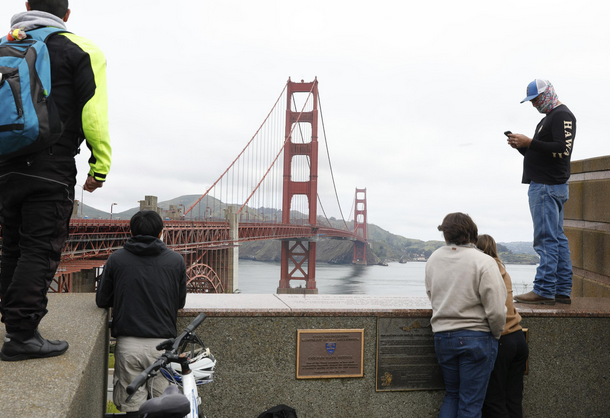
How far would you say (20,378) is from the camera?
153cm

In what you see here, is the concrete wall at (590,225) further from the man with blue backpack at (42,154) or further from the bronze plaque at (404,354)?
the man with blue backpack at (42,154)

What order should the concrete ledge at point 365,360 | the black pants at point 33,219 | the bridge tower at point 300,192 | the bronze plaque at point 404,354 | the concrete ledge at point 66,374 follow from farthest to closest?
the bridge tower at point 300,192
the bronze plaque at point 404,354
the concrete ledge at point 365,360
the black pants at point 33,219
the concrete ledge at point 66,374

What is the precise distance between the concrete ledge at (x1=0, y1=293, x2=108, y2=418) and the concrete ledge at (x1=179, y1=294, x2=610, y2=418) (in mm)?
547

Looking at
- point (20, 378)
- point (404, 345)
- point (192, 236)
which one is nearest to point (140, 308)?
point (20, 378)

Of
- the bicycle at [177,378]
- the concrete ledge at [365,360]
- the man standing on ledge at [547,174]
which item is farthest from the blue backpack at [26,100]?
the man standing on ledge at [547,174]

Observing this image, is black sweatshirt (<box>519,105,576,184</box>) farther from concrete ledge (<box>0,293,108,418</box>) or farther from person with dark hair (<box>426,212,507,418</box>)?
concrete ledge (<box>0,293,108,418</box>)

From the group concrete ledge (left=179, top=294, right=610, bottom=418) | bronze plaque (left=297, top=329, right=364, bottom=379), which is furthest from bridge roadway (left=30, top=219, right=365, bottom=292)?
bronze plaque (left=297, top=329, right=364, bottom=379)

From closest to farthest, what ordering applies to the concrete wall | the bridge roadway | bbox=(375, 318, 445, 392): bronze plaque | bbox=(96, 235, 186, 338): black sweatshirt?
1. bbox=(96, 235, 186, 338): black sweatshirt
2. bbox=(375, 318, 445, 392): bronze plaque
3. the concrete wall
4. the bridge roadway

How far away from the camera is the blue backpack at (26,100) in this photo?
1555 millimetres

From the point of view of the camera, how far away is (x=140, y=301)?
2.21m

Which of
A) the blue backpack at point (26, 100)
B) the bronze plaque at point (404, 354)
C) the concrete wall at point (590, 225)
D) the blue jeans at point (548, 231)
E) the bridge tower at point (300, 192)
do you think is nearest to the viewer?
the blue backpack at point (26, 100)

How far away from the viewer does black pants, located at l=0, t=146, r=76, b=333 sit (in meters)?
1.68

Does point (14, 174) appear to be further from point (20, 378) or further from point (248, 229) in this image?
point (248, 229)

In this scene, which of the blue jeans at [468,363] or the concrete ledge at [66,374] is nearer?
the concrete ledge at [66,374]
